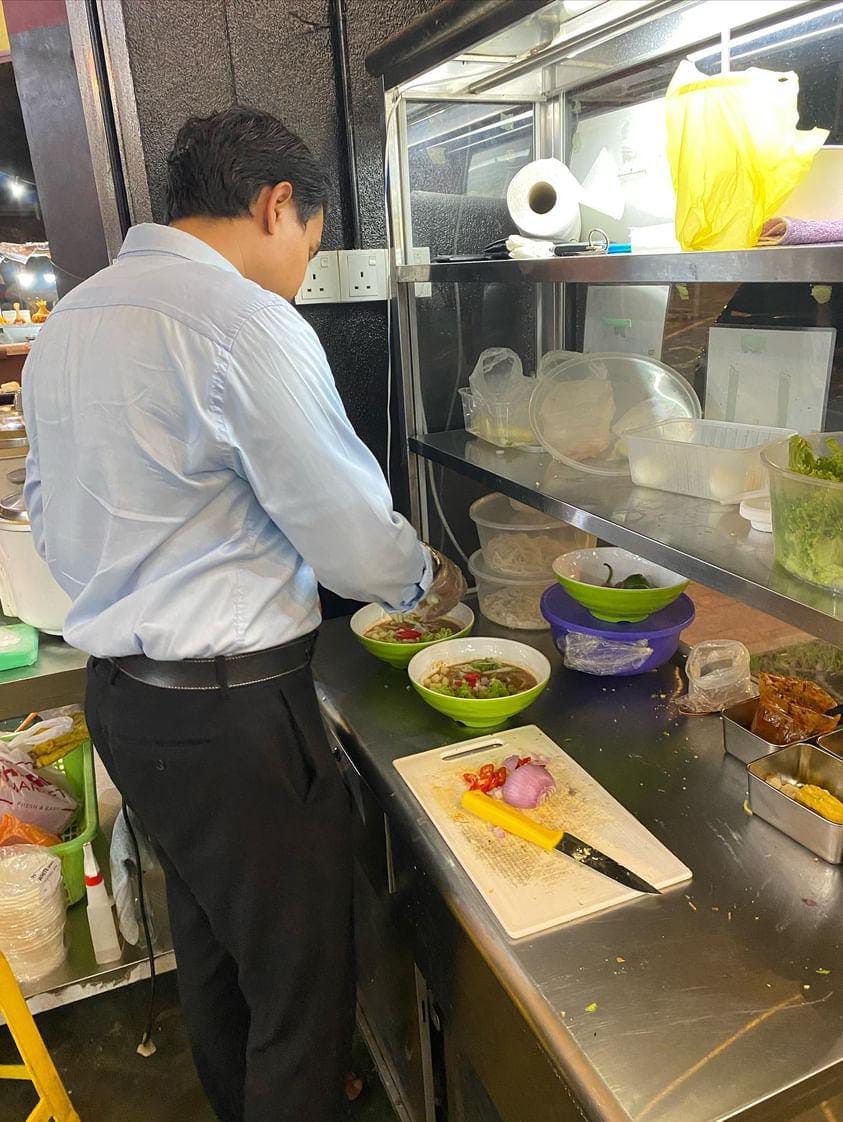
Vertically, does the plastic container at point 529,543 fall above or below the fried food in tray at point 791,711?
above

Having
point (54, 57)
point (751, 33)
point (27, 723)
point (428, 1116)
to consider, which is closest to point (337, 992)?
point (428, 1116)

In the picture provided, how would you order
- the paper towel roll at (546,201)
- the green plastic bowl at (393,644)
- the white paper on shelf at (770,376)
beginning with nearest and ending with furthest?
the white paper on shelf at (770,376), the paper towel roll at (546,201), the green plastic bowl at (393,644)

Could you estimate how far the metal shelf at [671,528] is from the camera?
35.3 inches

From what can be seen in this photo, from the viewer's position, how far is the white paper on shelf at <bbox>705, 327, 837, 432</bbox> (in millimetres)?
1301

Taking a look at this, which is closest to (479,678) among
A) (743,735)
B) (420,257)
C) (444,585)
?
(444,585)

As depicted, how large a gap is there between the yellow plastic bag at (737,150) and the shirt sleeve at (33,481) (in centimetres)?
92

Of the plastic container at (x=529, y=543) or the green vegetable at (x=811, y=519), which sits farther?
the plastic container at (x=529, y=543)

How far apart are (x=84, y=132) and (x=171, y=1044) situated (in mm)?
1924

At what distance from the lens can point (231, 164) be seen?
3.87 ft

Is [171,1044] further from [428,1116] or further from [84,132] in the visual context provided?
[84,132]

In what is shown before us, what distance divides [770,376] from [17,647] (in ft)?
4.81

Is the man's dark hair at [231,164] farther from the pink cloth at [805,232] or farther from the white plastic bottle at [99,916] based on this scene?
the white plastic bottle at [99,916]

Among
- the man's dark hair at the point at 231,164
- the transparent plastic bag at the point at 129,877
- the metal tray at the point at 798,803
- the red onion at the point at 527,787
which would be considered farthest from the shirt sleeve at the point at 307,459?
the transparent plastic bag at the point at 129,877

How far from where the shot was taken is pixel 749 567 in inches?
38.6
